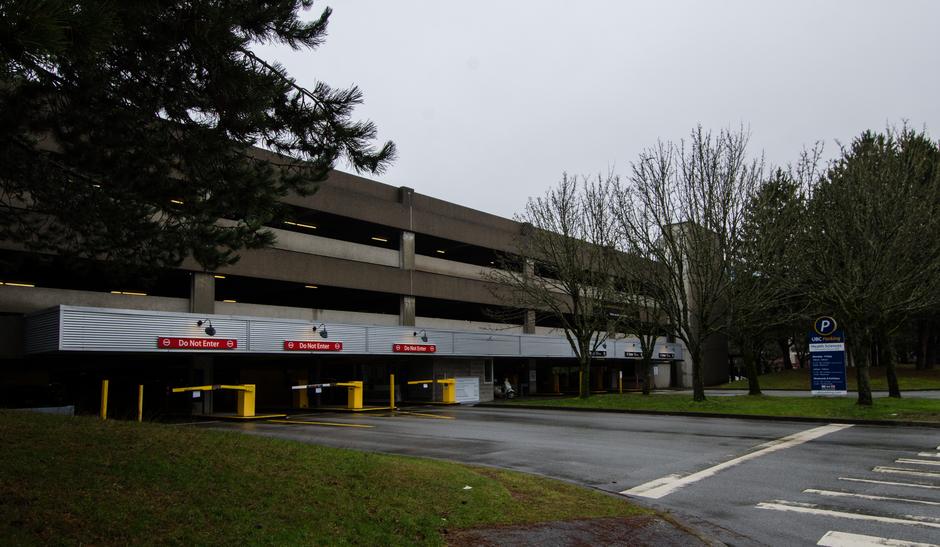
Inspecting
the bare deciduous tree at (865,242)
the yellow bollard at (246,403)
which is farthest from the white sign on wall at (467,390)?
the bare deciduous tree at (865,242)

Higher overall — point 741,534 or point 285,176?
point 285,176

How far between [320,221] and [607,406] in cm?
1663

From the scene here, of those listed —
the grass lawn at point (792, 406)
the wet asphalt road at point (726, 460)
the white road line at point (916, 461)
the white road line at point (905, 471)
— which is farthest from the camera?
the grass lawn at point (792, 406)

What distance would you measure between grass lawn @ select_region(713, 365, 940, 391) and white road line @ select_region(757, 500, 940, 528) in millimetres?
35584

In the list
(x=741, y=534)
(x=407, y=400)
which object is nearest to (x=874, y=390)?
(x=407, y=400)

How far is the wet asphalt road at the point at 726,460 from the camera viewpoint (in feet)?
26.8

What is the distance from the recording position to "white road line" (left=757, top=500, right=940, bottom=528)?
7950mm

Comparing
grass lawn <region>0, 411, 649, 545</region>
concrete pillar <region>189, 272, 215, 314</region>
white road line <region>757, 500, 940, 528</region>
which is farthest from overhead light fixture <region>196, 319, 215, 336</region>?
white road line <region>757, 500, 940, 528</region>

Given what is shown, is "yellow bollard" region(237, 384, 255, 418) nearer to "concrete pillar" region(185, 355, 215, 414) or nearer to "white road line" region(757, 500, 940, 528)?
"concrete pillar" region(185, 355, 215, 414)

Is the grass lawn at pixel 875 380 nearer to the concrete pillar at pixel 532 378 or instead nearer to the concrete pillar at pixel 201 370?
the concrete pillar at pixel 532 378

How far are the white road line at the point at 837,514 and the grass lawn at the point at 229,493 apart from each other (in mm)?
1994

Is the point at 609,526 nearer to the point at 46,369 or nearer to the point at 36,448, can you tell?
the point at 36,448

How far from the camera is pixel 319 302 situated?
37.6m

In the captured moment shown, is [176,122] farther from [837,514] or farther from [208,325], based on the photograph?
[208,325]
